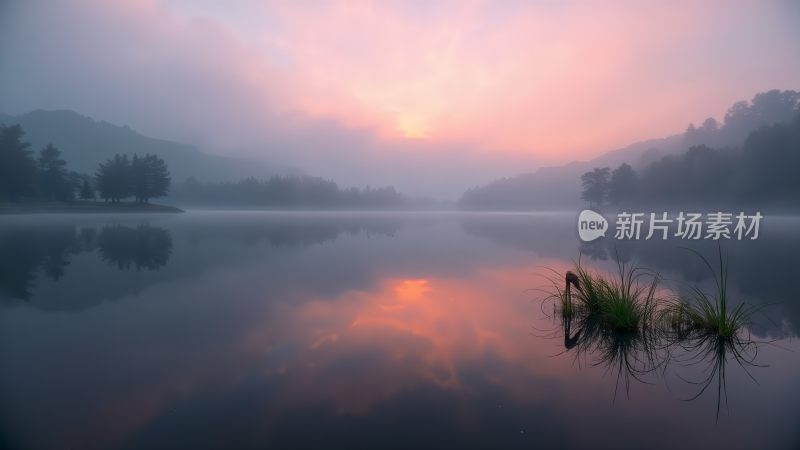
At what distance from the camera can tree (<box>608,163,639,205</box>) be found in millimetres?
66812

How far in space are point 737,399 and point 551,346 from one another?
218 centimetres

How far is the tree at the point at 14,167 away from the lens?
48438mm

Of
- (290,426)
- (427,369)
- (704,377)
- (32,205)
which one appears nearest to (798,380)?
(704,377)

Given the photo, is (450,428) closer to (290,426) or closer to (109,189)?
(290,426)

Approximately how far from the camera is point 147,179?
68000 mm

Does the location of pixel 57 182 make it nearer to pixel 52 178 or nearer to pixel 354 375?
pixel 52 178

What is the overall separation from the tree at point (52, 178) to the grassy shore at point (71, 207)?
2.48 m

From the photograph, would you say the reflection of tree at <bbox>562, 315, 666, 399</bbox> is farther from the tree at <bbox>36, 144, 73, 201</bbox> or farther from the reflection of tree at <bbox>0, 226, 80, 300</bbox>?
the tree at <bbox>36, 144, 73, 201</bbox>

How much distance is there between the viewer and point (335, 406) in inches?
146

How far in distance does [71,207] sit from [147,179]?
13.1m

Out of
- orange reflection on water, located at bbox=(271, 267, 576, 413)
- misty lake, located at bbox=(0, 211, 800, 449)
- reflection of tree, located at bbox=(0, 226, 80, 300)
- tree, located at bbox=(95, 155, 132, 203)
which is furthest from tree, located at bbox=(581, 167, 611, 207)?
tree, located at bbox=(95, 155, 132, 203)

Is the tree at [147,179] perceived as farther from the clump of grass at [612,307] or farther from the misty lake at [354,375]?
the clump of grass at [612,307]

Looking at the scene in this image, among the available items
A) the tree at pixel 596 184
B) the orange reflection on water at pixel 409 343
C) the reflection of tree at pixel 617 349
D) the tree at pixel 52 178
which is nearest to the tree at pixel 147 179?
the tree at pixel 52 178
